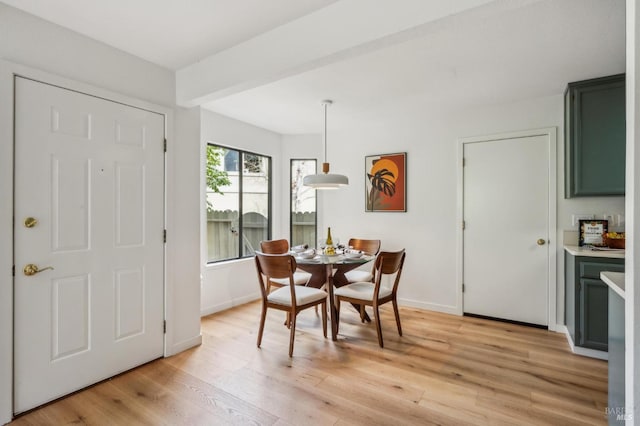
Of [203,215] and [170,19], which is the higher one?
[170,19]

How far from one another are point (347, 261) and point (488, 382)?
1435 millimetres

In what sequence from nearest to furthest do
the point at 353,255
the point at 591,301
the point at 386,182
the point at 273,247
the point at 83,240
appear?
the point at 83,240
the point at 591,301
the point at 353,255
the point at 273,247
the point at 386,182

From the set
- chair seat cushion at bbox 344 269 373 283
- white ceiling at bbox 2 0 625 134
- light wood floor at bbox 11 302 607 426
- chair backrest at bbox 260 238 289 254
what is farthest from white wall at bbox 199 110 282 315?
chair seat cushion at bbox 344 269 373 283

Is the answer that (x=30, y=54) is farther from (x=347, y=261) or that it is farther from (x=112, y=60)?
(x=347, y=261)

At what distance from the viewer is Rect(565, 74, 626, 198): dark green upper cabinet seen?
2.80m

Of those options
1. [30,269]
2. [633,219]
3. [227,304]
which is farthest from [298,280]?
[633,219]

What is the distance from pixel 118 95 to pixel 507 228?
12.9ft

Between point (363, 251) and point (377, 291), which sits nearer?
point (377, 291)

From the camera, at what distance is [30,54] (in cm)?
197

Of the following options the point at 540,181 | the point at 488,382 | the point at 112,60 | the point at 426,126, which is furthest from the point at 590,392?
the point at 112,60

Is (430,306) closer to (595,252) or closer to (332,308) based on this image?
(332,308)

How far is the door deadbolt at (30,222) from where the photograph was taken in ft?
6.38

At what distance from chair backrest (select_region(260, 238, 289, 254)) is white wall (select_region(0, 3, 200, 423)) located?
3.39ft

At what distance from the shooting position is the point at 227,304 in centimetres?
406
